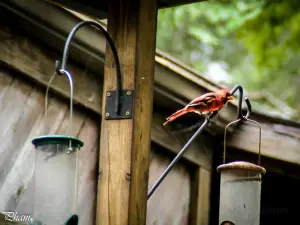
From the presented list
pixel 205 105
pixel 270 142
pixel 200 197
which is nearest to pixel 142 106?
pixel 205 105

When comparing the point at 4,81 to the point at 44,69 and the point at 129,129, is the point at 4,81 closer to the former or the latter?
the point at 44,69

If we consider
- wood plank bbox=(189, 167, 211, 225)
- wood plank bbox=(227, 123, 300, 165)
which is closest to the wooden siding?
wood plank bbox=(189, 167, 211, 225)

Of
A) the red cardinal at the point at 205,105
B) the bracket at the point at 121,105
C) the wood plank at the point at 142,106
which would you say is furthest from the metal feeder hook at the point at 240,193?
the bracket at the point at 121,105

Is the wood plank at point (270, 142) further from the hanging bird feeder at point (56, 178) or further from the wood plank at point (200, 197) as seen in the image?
the hanging bird feeder at point (56, 178)

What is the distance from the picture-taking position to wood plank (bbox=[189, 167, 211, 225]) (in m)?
4.12

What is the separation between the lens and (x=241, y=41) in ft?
27.9

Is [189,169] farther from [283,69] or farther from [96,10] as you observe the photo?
[283,69]

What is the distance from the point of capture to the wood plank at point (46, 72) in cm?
365

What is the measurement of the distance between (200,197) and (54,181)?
1.62m

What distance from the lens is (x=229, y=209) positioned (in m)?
3.27

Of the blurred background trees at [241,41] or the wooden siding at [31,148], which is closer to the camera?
the wooden siding at [31,148]

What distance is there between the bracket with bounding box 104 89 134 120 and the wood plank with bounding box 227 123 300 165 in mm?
1398

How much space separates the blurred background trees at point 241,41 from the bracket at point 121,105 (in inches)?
65.1

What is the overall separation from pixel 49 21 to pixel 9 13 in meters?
0.22
